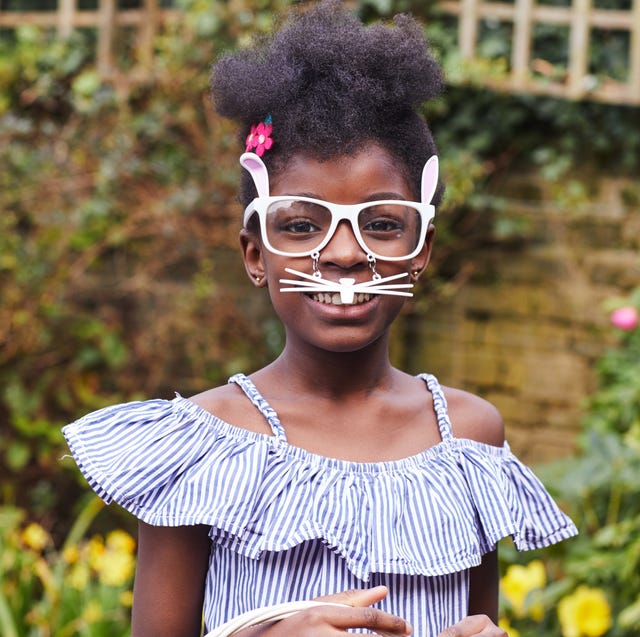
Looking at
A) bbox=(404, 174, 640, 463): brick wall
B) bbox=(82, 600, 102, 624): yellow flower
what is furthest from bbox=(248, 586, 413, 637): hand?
bbox=(404, 174, 640, 463): brick wall

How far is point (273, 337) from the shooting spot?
4.95m

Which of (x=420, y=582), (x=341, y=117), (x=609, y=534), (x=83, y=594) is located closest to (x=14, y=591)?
(x=83, y=594)

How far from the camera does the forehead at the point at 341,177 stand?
5.65 ft

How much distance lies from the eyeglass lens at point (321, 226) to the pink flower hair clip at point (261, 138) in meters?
0.11

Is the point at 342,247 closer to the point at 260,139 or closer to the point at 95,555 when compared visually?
the point at 260,139

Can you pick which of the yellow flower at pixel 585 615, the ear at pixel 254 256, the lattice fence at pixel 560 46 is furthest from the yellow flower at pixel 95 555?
the lattice fence at pixel 560 46

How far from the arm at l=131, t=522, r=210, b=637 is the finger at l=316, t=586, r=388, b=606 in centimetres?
25

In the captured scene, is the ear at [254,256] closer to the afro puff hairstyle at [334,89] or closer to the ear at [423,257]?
the afro puff hairstyle at [334,89]

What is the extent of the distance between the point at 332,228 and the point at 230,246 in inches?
130

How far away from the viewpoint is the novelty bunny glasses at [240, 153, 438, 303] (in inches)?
67.5

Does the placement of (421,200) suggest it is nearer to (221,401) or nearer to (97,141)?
(221,401)

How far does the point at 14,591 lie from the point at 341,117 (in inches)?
103

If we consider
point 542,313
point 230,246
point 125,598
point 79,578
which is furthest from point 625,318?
point 79,578

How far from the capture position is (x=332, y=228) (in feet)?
5.61
